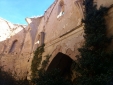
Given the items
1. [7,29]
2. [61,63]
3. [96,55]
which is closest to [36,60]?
[61,63]

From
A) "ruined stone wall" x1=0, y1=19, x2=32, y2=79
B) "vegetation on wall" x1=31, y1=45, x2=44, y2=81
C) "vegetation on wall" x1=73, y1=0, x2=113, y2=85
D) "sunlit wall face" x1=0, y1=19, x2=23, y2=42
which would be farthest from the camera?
"sunlit wall face" x1=0, y1=19, x2=23, y2=42

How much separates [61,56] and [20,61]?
5.43 m

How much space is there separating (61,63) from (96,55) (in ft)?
13.8

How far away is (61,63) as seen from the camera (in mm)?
9531

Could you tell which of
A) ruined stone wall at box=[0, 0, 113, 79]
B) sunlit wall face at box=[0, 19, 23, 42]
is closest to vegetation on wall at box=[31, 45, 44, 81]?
ruined stone wall at box=[0, 0, 113, 79]

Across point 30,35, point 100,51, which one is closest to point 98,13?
point 100,51

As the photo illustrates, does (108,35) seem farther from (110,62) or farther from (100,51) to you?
(110,62)

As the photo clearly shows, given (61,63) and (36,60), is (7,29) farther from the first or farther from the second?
(61,63)

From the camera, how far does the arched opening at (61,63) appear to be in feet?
29.9

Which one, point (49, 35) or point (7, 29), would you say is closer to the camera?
point (49, 35)

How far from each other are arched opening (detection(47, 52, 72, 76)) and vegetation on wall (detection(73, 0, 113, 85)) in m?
3.02

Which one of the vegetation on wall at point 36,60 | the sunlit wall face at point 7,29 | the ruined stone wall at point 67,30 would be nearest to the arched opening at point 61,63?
the ruined stone wall at point 67,30

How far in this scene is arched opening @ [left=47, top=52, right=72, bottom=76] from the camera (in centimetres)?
912

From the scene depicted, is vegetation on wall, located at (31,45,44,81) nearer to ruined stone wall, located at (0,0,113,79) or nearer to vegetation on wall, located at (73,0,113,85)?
ruined stone wall, located at (0,0,113,79)
